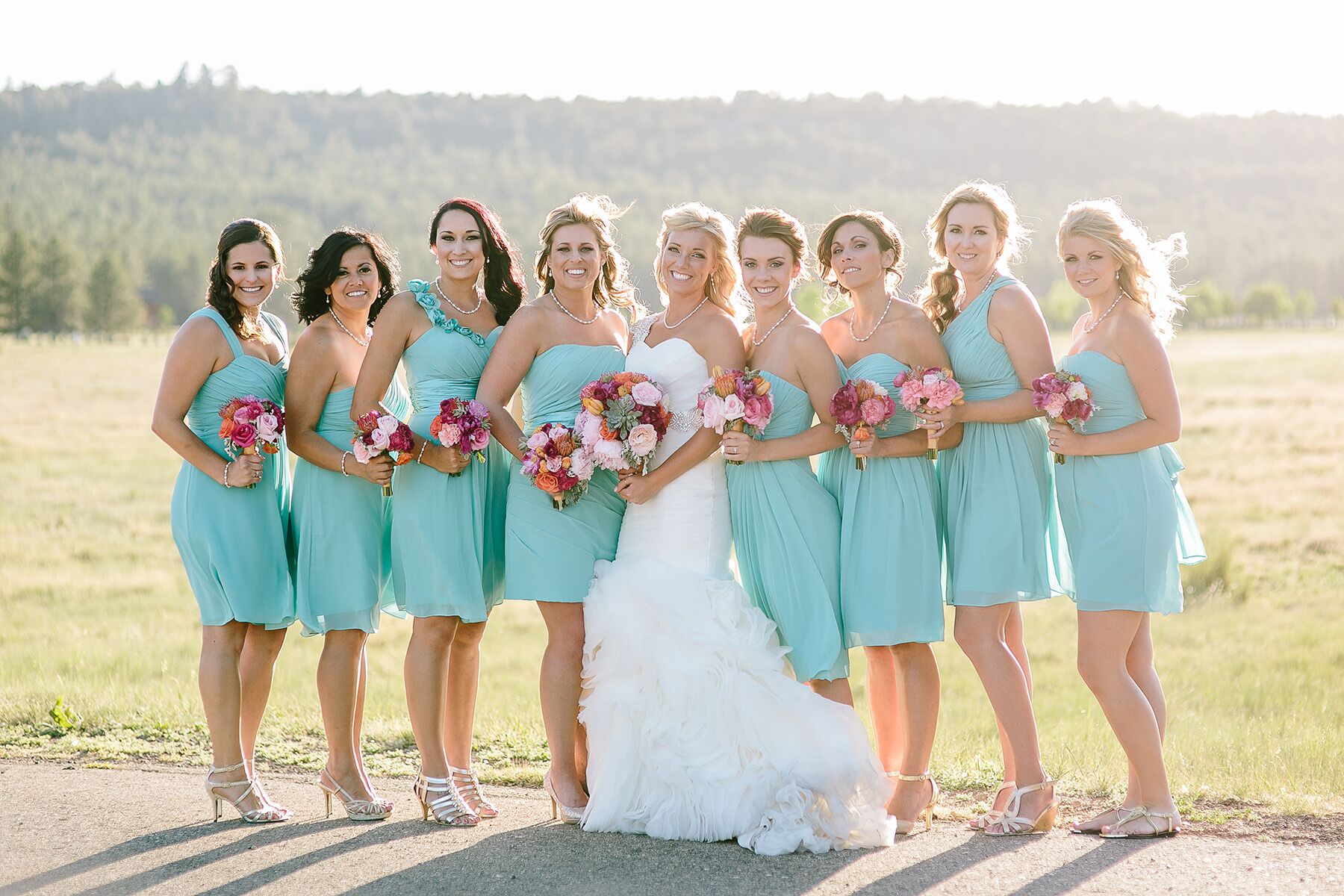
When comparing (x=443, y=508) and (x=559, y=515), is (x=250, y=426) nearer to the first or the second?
(x=443, y=508)

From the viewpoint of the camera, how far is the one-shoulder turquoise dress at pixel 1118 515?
599 centimetres

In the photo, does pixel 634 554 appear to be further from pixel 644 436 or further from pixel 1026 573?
pixel 1026 573

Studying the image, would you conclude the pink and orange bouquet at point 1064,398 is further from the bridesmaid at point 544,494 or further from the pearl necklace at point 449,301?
the pearl necklace at point 449,301

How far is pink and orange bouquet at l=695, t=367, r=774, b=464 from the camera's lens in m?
6.02

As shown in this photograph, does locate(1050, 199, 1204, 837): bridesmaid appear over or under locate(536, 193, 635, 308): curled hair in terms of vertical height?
under

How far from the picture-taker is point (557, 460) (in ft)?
20.0

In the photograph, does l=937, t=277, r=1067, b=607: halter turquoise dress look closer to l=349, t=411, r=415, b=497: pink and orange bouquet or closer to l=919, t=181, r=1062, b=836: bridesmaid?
l=919, t=181, r=1062, b=836: bridesmaid

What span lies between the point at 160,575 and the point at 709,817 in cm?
1303

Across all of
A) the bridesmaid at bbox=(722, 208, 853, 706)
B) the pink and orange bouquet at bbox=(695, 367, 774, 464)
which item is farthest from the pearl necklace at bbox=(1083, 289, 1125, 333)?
→ the pink and orange bouquet at bbox=(695, 367, 774, 464)

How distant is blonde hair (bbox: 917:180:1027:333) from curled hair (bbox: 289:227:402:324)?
306 cm

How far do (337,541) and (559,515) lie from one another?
1.26 meters

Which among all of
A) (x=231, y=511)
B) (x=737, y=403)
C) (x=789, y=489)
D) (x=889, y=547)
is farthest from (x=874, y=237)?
(x=231, y=511)

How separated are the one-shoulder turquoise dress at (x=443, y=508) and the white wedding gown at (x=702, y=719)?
0.67 metres

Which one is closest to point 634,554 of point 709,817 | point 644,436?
point 644,436
